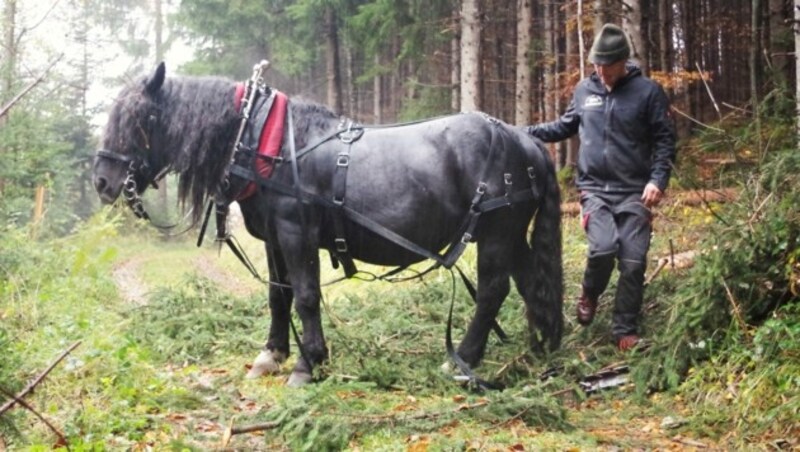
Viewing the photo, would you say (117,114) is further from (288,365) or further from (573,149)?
(573,149)

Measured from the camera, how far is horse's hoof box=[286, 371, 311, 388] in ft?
16.1

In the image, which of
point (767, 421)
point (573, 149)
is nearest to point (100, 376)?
point (767, 421)

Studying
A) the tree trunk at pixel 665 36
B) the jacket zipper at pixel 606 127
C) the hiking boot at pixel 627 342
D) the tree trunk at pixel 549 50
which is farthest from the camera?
the tree trunk at pixel 549 50

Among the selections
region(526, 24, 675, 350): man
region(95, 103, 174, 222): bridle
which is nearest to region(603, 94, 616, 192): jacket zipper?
region(526, 24, 675, 350): man

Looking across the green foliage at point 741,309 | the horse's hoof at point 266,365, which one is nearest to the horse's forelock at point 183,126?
the horse's hoof at point 266,365

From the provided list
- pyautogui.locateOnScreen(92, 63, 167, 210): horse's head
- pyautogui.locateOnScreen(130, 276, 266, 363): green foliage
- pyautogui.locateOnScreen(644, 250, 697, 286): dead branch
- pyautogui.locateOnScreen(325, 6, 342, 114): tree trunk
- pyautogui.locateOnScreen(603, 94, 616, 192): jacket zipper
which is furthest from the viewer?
pyautogui.locateOnScreen(325, 6, 342, 114): tree trunk

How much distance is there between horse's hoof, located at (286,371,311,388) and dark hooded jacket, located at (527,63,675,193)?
247 cm

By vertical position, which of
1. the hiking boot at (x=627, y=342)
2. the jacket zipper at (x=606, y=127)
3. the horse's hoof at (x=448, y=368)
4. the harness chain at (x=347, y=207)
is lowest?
the horse's hoof at (x=448, y=368)

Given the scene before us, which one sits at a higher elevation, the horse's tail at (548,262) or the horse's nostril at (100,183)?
the horse's nostril at (100,183)

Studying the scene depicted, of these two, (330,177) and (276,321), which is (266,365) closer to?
(276,321)

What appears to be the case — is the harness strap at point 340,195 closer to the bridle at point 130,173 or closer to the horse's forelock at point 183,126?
the horse's forelock at point 183,126

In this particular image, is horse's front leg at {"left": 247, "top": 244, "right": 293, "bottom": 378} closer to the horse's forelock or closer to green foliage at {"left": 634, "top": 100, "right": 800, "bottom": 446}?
the horse's forelock

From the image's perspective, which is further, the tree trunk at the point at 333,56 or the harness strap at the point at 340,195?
the tree trunk at the point at 333,56

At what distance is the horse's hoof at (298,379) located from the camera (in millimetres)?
4906
